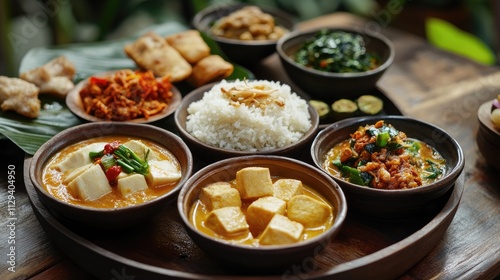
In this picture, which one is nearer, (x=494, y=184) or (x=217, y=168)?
(x=217, y=168)

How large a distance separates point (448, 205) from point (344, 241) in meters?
0.52

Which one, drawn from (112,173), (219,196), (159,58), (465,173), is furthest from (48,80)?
(465,173)

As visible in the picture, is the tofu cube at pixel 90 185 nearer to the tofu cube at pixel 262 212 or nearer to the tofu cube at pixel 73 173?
the tofu cube at pixel 73 173

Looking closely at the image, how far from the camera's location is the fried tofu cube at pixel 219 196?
244 centimetres

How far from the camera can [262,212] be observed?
235cm

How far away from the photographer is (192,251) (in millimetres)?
2504

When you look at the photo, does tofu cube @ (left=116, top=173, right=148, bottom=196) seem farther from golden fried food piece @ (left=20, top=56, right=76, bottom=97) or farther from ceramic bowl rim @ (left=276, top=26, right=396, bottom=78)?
ceramic bowl rim @ (left=276, top=26, right=396, bottom=78)

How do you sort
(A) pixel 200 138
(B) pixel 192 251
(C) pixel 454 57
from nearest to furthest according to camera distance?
(B) pixel 192 251 < (A) pixel 200 138 < (C) pixel 454 57

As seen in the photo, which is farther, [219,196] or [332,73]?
[332,73]

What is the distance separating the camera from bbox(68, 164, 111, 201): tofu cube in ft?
8.18

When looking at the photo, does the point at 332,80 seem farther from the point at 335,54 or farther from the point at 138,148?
the point at 138,148

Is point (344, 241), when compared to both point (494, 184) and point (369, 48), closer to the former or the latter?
point (494, 184)

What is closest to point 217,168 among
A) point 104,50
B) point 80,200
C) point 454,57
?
point 80,200

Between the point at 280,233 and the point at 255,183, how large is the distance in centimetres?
35
